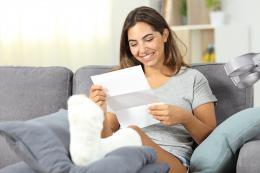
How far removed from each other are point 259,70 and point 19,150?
79cm

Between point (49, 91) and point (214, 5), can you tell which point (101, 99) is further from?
point (214, 5)

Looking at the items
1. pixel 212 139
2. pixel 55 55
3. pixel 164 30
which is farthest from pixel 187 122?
pixel 55 55

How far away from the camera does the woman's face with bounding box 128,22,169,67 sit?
2057 mm

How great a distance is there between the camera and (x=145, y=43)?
2062 mm

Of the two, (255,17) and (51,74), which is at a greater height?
(255,17)

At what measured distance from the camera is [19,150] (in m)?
1.50

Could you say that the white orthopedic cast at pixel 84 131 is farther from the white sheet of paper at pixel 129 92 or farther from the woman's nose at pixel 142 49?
the woman's nose at pixel 142 49

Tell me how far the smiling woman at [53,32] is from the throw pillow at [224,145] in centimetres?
180

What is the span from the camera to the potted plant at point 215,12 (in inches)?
141

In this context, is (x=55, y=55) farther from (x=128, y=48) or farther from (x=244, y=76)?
(x=244, y=76)

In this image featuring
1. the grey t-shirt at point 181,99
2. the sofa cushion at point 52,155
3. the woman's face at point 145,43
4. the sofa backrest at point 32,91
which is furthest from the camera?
the sofa backrest at point 32,91

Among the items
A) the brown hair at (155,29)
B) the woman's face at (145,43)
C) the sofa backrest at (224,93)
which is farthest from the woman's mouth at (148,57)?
the sofa backrest at (224,93)

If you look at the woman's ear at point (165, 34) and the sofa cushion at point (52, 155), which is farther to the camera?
the woman's ear at point (165, 34)

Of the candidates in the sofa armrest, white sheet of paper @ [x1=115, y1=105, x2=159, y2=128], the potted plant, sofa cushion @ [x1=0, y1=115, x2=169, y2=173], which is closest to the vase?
the potted plant
